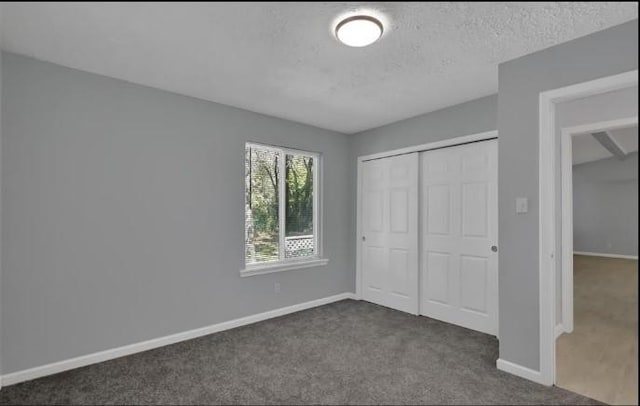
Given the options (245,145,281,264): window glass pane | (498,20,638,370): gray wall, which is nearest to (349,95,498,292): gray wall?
(498,20,638,370): gray wall

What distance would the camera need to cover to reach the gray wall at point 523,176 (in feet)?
7.38

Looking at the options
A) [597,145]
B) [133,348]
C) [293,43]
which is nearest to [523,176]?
[597,145]

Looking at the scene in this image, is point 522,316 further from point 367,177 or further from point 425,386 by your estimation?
point 367,177

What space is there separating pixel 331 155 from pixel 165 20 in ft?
9.33

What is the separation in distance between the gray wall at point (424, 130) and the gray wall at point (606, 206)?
94 centimetres

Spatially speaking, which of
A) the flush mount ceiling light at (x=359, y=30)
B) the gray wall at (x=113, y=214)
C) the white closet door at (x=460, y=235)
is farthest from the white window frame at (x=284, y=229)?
the flush mount ceiling light at (x=359, y=30)

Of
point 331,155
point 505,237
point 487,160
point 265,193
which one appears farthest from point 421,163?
point 265,193

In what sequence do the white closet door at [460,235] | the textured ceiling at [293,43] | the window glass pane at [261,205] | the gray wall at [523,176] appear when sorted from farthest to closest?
the window glass pane at [261,205]
the white closet door at [460,235]
the gray wall at [523,176]
the textured ceiling at [293,43]

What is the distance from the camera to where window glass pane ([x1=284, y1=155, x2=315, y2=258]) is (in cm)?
413

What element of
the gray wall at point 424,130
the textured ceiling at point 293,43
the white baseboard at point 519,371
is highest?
the textured ceiling at point 293,43

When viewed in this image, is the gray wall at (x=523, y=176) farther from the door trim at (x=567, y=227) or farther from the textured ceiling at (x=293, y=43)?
the door trim at (x=567, y=227)

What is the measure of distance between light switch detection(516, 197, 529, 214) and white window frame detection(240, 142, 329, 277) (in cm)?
249

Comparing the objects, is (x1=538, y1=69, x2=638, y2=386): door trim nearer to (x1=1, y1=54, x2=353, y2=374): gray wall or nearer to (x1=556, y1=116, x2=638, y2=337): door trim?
(x1=556, y1=116, x2=638, y2=337): door trim

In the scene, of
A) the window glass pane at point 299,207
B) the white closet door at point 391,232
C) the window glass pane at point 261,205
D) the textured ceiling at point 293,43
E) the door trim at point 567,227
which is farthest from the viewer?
the window glass pane at point 299,207
